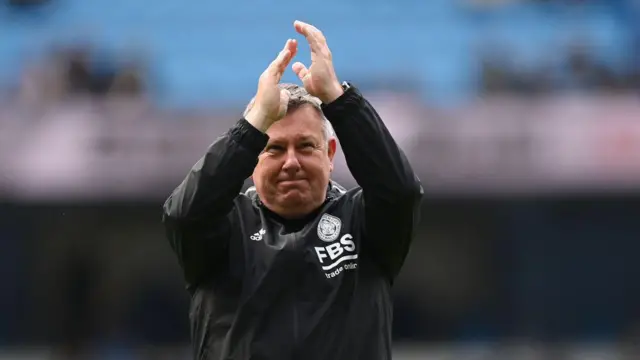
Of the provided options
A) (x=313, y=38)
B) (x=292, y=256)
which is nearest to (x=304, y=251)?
(x=292, y=256)

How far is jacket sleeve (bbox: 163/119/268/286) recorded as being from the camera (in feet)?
10.2

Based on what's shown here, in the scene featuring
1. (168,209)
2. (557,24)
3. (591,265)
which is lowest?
(591,265)

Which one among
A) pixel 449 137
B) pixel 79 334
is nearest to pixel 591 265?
pixel 449 137

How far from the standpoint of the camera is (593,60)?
1253cm

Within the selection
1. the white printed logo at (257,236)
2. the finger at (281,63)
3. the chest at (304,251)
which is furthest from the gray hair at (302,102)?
the white printed logo at (257,236)

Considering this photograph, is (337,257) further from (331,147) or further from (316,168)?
(331,147)

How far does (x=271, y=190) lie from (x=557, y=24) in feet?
36.8

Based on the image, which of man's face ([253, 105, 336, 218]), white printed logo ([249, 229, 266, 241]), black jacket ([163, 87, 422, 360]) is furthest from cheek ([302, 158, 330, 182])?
white printed logo ([249, 229, 266, 241])

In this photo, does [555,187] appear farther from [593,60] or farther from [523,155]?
[593,60]

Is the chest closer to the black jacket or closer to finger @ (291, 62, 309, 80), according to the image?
the black jacket

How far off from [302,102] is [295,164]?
198 mm

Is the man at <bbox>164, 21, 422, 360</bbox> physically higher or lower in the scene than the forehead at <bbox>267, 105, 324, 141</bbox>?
lower

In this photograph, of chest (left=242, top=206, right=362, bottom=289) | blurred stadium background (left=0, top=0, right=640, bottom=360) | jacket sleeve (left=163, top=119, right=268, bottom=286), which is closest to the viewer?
jacket sleeve (left=163, top=119, right=268, bottom=286)

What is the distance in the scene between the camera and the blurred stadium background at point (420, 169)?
454 inches
